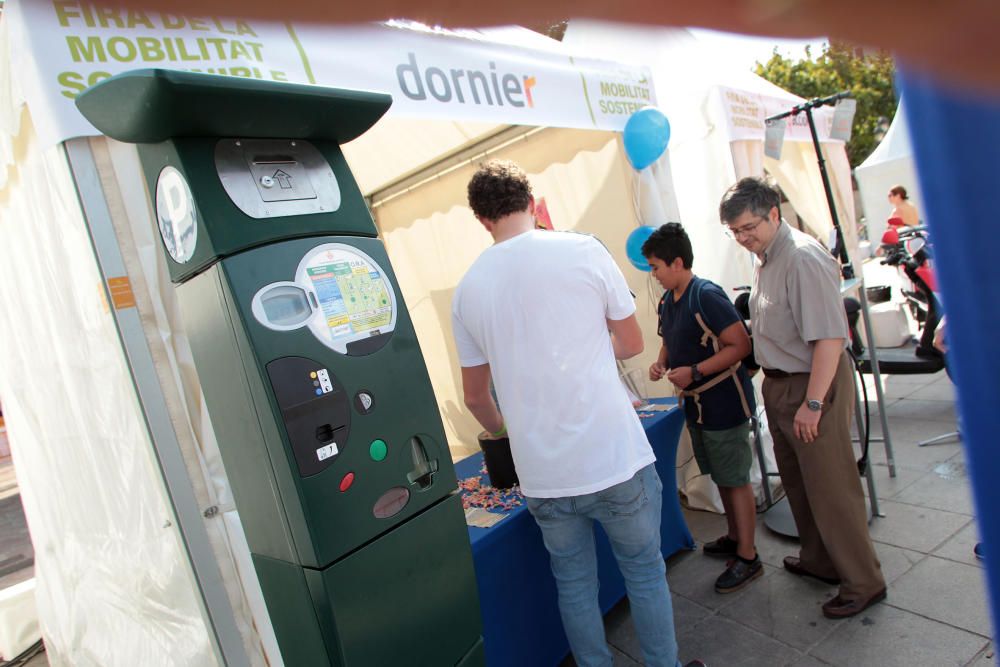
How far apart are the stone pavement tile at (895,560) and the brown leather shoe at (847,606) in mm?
218

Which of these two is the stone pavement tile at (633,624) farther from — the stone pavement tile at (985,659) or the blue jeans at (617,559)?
the stone pavement tile at (985,659)

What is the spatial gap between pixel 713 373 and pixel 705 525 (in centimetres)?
133

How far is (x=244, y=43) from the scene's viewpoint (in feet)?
6.00

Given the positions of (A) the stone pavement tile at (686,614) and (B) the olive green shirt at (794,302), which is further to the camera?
(A) the stone pavement tile at (686,614)

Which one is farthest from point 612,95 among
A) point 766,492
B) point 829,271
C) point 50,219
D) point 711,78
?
point 50,219

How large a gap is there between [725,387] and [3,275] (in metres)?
3.13

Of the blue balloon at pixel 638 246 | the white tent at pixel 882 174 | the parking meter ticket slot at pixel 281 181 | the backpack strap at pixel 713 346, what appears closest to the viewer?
the parking meter ticket slot at pixel 281 181

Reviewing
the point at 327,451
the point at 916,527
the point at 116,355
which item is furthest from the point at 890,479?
the point at 116,355

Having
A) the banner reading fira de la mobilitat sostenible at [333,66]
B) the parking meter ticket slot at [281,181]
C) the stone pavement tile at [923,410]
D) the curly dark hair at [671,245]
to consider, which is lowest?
the stone pavement tile at [923,410]

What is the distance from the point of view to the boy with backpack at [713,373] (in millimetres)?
2627

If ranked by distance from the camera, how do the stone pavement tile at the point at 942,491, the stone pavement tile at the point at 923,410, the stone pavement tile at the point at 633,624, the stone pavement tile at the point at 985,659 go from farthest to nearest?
1. the stone pavement tile at the point at 923,410
2. the stone pavement tile at the point at 942,491
3. the stone pavement tile at the point at 633,624
4. the stone pavement tile at the point at 985,659

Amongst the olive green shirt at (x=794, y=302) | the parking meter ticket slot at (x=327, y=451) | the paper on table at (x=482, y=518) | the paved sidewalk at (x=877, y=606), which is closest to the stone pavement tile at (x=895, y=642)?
the paved sidewalk at (x=877, y=606)

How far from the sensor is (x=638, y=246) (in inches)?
143

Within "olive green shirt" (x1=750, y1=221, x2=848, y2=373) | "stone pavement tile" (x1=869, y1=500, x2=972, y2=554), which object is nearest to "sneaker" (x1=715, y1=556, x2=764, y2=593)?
"stone pavement tile" (x1=869, y1=500, x2=972, y2=554)
